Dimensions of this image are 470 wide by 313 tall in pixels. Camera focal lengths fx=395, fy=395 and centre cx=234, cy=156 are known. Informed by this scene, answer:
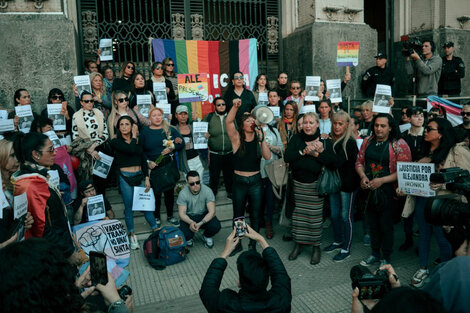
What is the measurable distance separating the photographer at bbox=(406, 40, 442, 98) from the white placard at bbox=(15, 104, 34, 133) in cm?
752

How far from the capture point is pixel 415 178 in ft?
15.3

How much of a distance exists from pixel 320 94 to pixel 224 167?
249 centimetres

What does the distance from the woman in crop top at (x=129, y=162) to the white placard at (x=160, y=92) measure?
4.70 feet

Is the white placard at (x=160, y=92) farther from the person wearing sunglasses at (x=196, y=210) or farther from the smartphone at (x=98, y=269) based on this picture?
the smartphone at (x=98, y=269)

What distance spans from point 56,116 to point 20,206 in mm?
3913

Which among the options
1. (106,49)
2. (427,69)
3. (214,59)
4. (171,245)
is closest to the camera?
(171,245)

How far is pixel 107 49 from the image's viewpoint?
26.7 feet

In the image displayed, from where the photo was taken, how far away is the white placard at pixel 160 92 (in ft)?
24.2

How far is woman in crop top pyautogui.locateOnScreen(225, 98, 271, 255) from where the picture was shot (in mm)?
5730

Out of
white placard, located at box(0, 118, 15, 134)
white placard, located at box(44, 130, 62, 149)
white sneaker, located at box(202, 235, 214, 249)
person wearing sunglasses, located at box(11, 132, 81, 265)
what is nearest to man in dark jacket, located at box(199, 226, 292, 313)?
person wearing sunglasses, located at box(11, 132, 81, 265)

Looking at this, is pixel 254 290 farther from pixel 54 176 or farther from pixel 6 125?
pixel 6 125

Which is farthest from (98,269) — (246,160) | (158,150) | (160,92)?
(160,92)

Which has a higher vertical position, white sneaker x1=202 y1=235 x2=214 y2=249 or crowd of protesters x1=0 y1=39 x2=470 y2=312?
crowd of protesters x1=0 y1=39 x2=470 y2=312

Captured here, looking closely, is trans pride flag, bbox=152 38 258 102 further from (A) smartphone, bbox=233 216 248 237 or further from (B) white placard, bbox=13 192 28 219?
(A) smartphone, bbox=233 216 248 237
